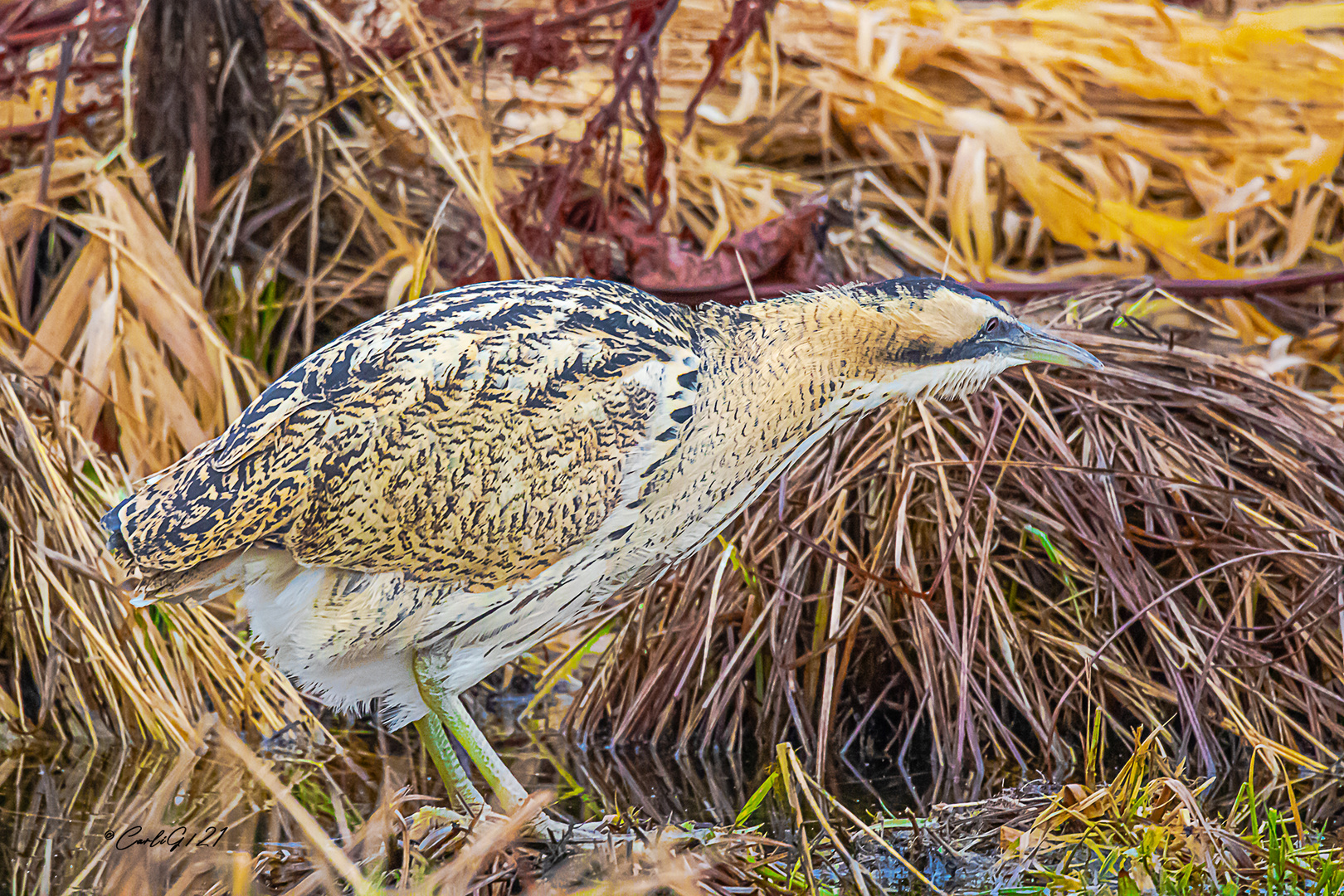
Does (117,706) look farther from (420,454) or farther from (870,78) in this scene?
(870,78)

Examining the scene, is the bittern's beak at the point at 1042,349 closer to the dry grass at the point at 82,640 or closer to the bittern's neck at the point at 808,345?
the bittern's neck at the point at 808,345

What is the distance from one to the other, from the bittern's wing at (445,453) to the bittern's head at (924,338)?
1.24 feet

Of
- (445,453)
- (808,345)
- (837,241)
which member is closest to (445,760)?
(445,453)

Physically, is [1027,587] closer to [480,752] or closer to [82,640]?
[480,752]

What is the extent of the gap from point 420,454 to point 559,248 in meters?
2.32

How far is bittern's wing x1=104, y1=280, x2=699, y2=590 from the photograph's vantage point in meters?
2.60

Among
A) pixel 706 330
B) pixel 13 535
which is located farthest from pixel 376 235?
pixel 706 330

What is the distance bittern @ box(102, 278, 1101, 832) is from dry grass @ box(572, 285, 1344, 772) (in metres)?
0.67

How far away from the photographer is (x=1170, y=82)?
245 inches

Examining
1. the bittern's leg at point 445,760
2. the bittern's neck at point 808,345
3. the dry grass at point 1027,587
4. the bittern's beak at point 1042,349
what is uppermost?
the bittern's neck at point 808,345

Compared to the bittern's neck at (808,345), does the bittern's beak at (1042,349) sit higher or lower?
lower

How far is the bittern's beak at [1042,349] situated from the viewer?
2.82 m

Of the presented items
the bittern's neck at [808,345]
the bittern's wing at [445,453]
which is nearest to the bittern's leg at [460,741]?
the bittern's wing at [445,453]

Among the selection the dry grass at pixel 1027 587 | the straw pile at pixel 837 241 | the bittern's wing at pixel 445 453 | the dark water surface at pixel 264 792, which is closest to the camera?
the bittern's wing at pixel 445 453
